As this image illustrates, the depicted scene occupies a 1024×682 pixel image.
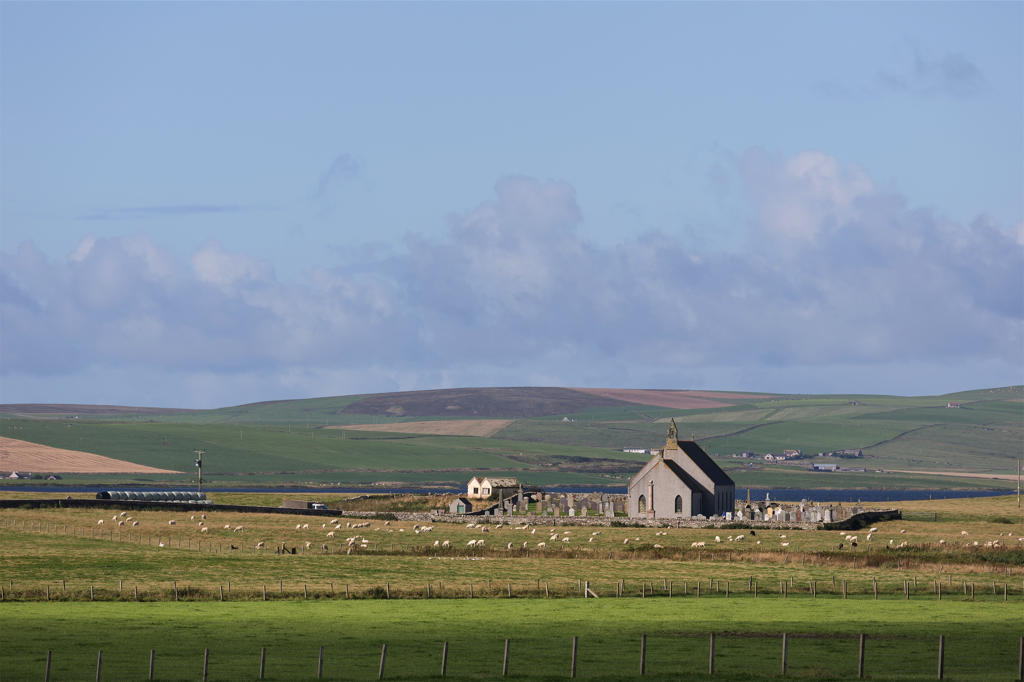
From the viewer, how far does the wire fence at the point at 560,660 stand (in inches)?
1485

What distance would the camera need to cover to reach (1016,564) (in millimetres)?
73000

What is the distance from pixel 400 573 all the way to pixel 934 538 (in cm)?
4080

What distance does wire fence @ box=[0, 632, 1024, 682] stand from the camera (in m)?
37.7

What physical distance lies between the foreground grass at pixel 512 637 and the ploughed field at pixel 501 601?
133mm

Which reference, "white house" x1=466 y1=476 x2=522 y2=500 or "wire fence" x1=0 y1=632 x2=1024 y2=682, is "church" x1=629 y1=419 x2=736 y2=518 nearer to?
"white house" x1=466 y1=476 x2=522 y2=500

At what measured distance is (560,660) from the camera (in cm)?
4106

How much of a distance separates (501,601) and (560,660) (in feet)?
54.7

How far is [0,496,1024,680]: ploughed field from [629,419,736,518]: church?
358 inches

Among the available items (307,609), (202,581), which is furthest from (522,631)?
(202,581)

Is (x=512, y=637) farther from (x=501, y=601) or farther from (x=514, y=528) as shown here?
(x=514, y=528)

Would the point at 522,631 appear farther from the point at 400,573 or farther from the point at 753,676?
the point at 400,573

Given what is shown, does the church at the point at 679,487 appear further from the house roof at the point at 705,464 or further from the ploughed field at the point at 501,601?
the ploughed field at the point at 501,601

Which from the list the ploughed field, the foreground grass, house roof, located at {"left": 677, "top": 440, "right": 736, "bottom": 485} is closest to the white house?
house roof, located at {"left": 677, "top": 440, "right": 736, "bottom": 485}

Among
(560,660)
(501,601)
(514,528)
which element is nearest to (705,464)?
(514,528)
